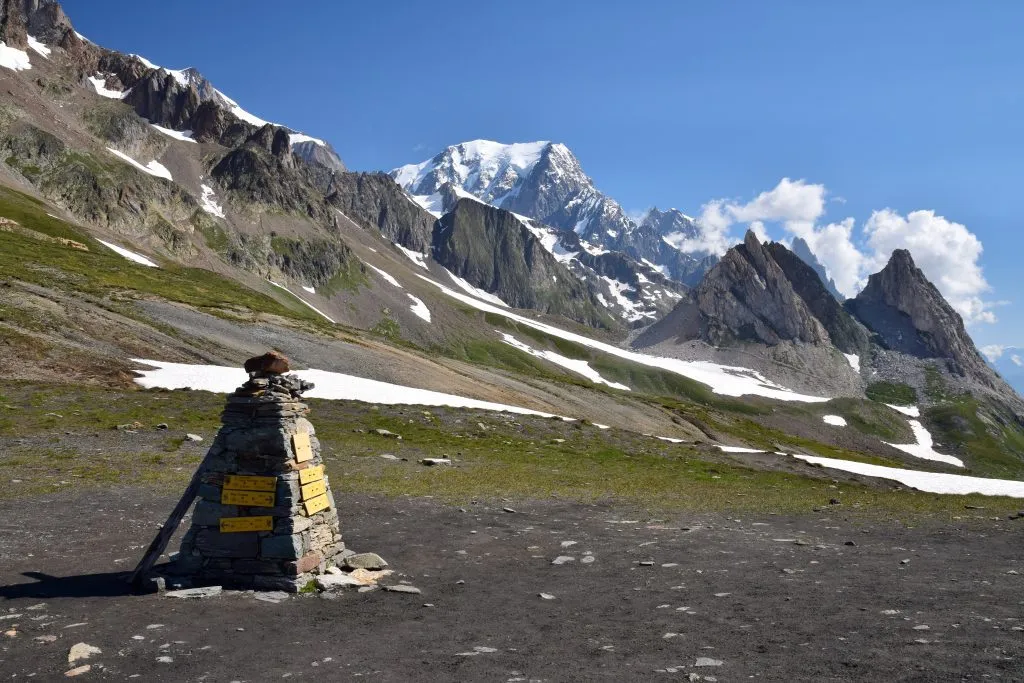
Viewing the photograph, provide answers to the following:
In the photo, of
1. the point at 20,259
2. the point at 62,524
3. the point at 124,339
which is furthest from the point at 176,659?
the point at 20,259

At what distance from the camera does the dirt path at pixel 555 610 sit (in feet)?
35.0

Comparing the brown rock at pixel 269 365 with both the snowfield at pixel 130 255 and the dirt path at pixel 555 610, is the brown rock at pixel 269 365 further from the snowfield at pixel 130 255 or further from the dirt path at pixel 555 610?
the snowfield at pixel 130 255

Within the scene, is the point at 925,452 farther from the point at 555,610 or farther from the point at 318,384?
the point at 555,610

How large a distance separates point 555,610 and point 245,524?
741cm

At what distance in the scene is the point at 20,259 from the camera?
79.5 metres

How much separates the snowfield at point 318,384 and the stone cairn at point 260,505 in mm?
32835

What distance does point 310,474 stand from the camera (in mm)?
16062

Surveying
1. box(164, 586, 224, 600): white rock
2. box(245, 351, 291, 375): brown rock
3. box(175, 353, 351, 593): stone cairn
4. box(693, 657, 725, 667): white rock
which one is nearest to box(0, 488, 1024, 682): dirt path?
box(693, 657, 725, 667): white rock

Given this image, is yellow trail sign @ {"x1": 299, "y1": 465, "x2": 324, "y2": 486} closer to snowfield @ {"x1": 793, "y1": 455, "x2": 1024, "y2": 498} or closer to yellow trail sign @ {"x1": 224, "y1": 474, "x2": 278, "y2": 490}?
yellow trail sign @ {"x1": 224, "y1": 474, "x2": 278, "y2": 490}

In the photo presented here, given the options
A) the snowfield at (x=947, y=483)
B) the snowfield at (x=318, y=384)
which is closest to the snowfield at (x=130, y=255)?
the snowfield at (x=318, y=384)

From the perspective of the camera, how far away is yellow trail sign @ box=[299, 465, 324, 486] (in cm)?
1569

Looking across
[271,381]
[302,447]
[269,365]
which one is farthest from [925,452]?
[271,381]

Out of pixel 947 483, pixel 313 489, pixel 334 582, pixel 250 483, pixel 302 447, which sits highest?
pixel 302 447

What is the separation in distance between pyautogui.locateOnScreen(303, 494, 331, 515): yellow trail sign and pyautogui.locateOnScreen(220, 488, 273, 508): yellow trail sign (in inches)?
34.1
